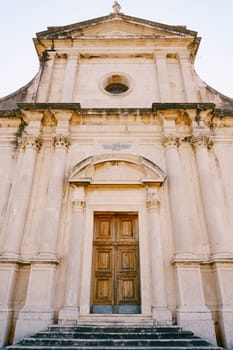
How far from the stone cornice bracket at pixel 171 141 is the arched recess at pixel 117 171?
854 mm

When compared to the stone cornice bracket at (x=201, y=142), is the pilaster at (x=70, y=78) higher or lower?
higher

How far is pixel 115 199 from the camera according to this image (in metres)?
7.43

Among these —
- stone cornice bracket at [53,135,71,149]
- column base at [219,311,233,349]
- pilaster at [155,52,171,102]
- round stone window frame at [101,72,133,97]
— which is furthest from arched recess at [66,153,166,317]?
round stone window frame at [101,72,133,97]

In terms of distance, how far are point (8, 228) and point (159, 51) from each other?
871cm

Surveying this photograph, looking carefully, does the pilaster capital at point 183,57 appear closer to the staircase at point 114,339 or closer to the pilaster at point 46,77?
the pilaster at point 46,77

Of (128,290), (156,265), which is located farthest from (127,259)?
(156,265)

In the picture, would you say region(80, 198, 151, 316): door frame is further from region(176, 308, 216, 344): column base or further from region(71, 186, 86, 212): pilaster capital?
region(176, 308, 216, 344): column base

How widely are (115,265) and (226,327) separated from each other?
293 centimetres

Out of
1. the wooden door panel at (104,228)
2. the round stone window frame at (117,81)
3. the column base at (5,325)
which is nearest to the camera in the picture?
the column base at (5,325)

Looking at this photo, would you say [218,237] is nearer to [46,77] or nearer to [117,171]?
[117,171]

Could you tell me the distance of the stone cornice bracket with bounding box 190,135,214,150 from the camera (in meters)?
7.91

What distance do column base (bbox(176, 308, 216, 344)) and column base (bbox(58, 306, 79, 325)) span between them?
235cm

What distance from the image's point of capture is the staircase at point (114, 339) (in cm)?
440

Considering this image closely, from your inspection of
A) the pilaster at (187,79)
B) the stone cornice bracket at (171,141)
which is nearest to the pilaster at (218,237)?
the stone cornice bracket at (171,141)
